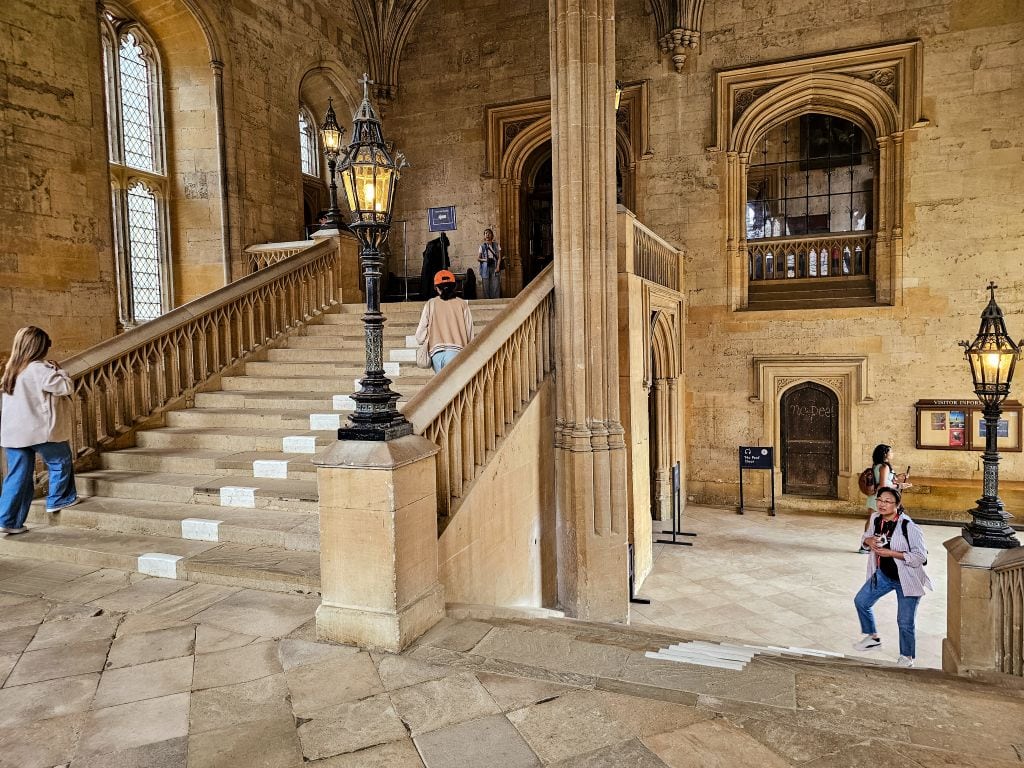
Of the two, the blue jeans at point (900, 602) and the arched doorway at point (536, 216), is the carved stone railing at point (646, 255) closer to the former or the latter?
the arched doorway at point (536, 216)

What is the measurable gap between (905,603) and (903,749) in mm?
4073

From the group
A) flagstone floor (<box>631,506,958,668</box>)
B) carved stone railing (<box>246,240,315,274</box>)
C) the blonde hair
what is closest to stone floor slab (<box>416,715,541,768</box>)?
flagstone floor (<box>631,506,958,668</box>)

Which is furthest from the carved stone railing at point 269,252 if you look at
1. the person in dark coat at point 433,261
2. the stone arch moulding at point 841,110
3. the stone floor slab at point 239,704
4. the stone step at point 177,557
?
the stone floor slab at point 239,704

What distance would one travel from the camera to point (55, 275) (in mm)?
7461

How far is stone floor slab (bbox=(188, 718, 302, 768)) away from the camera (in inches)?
90.7

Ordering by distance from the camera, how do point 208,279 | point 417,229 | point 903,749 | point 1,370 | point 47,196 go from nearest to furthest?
1. point 903,749
2. point 1,370
3. point 47,196
4. point 208,279
5. point 417,229

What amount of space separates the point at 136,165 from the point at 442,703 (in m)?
9.34

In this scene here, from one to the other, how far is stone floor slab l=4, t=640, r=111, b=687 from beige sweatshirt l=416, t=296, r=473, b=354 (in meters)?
3.20

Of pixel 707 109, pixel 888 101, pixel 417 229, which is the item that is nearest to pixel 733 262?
pixel 707 109

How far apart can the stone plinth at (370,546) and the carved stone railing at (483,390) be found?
1.96 ft

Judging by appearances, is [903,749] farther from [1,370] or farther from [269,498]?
[1,370]

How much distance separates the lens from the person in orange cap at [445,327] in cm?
567

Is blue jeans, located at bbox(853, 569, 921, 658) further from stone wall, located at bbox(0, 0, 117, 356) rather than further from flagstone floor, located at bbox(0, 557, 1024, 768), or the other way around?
stone wall, located at bbox(0, 0, 117, 356)

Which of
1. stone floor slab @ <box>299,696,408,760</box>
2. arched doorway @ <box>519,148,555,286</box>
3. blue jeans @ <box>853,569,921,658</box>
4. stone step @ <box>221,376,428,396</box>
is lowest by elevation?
blue jeans @ <box>853,569,921,658</box>
